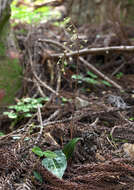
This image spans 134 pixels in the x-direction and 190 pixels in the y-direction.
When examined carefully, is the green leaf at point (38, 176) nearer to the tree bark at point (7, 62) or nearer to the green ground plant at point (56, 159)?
the green ground plant at point (56, 159)

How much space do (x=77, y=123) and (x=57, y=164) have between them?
0.58m

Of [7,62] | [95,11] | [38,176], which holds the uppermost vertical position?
[95,11]

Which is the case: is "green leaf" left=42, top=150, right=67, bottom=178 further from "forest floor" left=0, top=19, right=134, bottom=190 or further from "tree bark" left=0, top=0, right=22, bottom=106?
"tree bark" left=0, top=0, right=22, bottom=106

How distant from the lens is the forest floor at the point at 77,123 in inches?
51.3

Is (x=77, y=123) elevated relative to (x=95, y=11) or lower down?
lower down

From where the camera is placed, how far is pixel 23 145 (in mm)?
1585

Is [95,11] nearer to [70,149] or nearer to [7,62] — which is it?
[7,62]

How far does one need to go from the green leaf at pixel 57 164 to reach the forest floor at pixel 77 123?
29 mm

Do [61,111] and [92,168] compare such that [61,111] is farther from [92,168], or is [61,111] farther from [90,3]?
[90,3]

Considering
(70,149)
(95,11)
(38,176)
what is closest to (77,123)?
(70,149)

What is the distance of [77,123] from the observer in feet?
6.26

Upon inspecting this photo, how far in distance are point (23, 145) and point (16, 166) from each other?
237mm

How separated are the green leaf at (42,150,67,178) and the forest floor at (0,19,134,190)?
0.03 meters

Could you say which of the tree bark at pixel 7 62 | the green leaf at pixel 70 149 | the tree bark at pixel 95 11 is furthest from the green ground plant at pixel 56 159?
the tree bark at pixel 95 11
